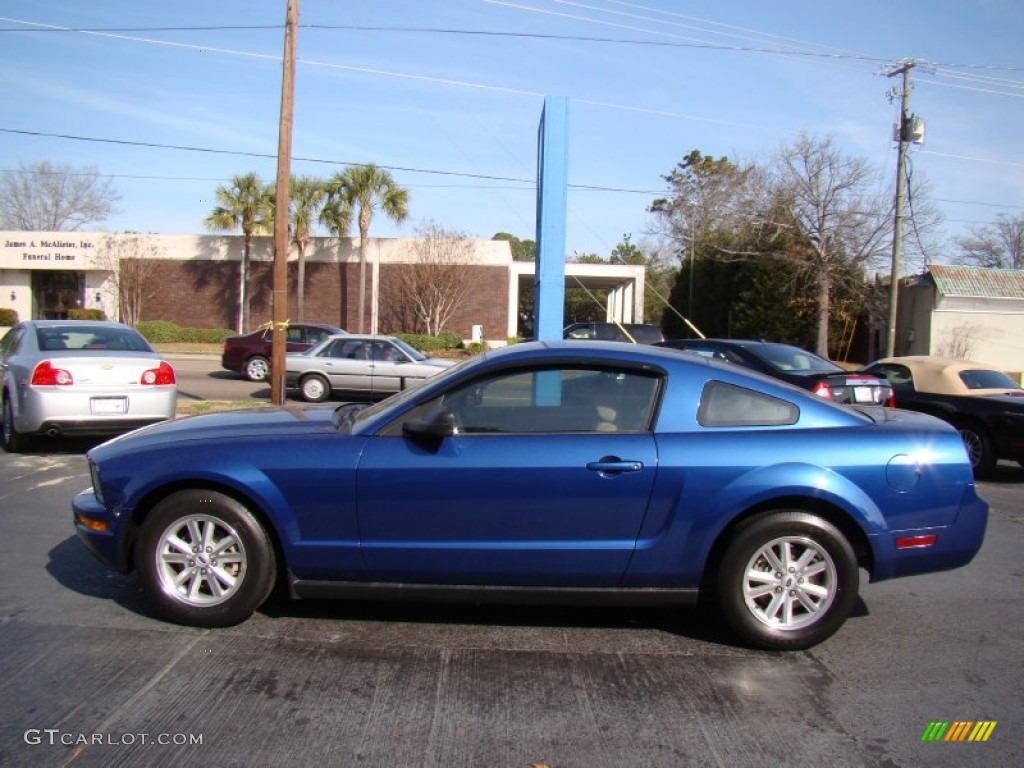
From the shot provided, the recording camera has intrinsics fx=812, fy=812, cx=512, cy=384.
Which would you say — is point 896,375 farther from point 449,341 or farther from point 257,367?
point 449,341

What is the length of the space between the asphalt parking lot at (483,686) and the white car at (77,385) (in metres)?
3.84

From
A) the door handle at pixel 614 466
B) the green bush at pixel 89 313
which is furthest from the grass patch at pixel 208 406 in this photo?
the green bush at pixel 89 313

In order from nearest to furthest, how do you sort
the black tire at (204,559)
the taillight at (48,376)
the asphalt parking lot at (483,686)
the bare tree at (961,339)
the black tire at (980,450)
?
1. the asphalt parking lot at (483,686)
2. the black tire at (204,559)
3. the taillight at (48,376)
4. the black tire at (980,450)
5. the bare tree at (961,339)

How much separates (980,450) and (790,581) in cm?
707

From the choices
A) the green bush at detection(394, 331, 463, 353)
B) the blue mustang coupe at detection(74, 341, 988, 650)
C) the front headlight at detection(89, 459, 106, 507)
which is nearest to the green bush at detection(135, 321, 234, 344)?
the green bush at detection(394, 331, 463, 353)

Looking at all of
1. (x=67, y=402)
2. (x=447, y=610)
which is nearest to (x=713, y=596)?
(x=447, y=610)

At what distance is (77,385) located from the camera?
8.59m

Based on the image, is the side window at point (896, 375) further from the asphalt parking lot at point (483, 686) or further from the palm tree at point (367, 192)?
the palm tree at point (367, 192)

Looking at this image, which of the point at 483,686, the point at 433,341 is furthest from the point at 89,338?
the point at 433,341

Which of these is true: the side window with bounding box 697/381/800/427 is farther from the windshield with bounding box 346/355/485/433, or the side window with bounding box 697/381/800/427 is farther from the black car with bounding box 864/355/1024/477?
the black car with bounding box 864/355/1024/477

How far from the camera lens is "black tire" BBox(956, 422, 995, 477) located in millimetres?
9734

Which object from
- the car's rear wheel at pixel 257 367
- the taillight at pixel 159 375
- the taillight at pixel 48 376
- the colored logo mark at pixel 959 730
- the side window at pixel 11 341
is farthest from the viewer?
the car's rear wheel at pixel 257 367

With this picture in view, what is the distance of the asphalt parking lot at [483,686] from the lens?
3193 mm

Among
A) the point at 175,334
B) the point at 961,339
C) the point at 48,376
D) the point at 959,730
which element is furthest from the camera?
the point at 175,334
